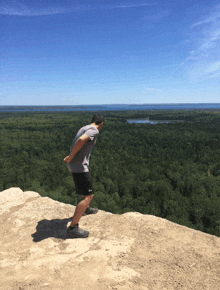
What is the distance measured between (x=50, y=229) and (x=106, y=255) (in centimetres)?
148

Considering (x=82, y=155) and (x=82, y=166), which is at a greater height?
(x=82, y=155)

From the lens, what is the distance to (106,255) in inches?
126

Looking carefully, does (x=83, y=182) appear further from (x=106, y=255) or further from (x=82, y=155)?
(x=106, y=255)

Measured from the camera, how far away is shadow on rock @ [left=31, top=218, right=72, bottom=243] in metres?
3.79

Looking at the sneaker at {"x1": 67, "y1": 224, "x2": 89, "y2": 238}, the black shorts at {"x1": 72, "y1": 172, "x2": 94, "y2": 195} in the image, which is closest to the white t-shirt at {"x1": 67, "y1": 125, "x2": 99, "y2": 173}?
the black shorts at {"x1": 72, "y1": 172, "x2": 94, "y2": 195}

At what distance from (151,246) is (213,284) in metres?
1.05

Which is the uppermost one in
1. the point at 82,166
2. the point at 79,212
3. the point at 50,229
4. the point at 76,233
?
the point at 82,166

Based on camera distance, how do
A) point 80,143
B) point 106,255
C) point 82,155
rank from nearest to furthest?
point 106,255 → point 80,143 → point 82,155

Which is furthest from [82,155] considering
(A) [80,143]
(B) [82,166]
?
(A) [80,143]

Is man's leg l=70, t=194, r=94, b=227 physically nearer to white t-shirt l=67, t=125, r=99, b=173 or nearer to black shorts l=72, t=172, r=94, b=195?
black shorts l=72, t=172, r=94, b=195

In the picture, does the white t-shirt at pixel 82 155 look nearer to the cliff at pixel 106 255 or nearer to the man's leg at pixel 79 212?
the man's leg at pixel 79 212

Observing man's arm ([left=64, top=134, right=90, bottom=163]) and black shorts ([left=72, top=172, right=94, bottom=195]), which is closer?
man's arm ([left=64, top=134, right=90, bottom=163])

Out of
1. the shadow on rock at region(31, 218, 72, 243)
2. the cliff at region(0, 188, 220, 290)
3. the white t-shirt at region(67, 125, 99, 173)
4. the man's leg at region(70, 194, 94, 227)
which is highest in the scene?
the white t-shirt at region(67, 125, 99, 173)

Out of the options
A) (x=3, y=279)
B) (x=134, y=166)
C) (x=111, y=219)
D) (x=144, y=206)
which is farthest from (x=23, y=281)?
(x=134, y=166)
